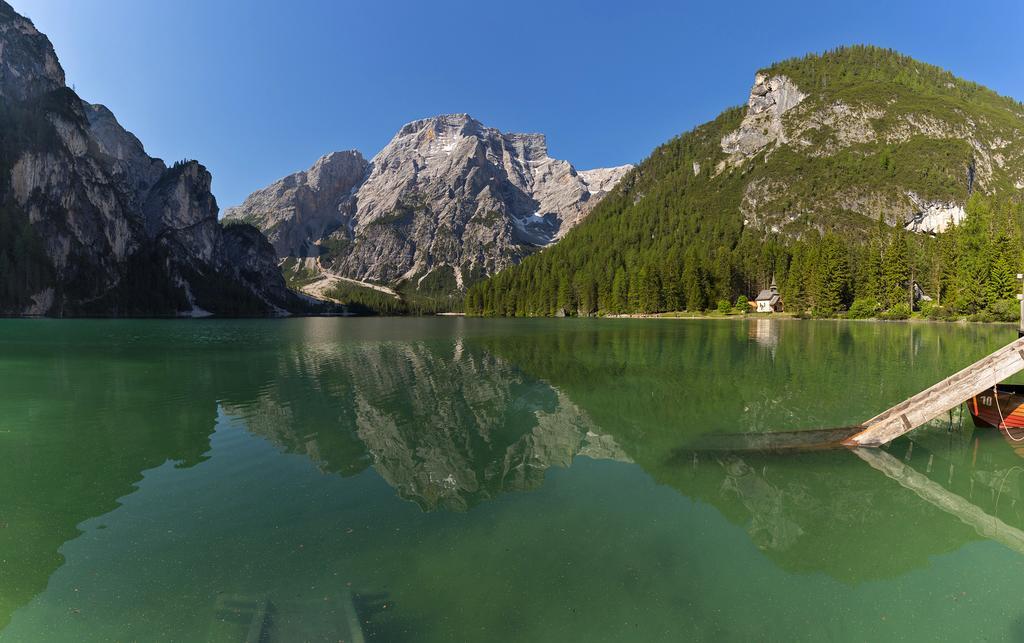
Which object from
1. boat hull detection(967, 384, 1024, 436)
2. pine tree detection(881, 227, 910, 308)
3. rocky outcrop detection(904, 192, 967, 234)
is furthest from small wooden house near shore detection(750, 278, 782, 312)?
boat hull detection(967, 384, 1024, 436)

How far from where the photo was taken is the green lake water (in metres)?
6.45

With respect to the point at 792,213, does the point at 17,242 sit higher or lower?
lower

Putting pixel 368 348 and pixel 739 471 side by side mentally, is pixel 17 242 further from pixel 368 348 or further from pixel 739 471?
pixel 739 471

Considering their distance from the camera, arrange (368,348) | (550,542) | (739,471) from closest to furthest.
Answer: (550,542)
(739,471)
(368,348)

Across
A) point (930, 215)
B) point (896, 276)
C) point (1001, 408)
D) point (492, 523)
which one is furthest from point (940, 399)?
point (930, 215)

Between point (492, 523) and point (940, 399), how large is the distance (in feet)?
50.6

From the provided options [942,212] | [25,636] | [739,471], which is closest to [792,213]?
[942,212]

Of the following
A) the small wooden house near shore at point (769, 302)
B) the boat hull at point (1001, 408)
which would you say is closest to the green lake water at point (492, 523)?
the boat hull at point (1001, 408)

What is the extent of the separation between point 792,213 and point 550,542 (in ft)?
744

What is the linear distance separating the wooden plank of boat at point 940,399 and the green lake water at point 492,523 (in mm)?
864

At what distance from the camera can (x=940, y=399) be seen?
14.3 meters

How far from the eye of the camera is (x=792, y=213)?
192 meters

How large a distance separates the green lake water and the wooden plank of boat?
864 mm

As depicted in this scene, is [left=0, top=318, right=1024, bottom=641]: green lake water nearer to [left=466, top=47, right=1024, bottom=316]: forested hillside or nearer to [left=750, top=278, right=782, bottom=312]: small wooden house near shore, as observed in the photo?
[left=466, top=47, right=1024, bottom=316]: forested hillside
